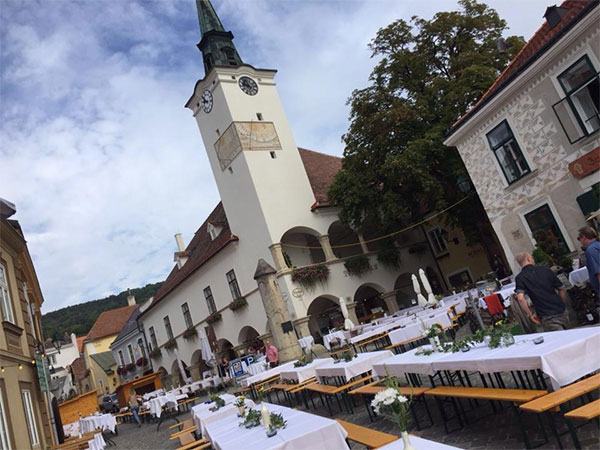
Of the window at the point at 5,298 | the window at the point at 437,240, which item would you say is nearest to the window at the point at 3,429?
the window at the point at 5,298

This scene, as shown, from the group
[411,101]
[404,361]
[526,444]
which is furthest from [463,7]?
[526,444]

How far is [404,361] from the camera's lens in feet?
25.2

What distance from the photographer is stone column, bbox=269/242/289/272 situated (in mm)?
24406

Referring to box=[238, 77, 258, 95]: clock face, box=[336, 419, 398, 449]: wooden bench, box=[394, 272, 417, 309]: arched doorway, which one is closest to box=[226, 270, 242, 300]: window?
box=[394, 272, 417, 309]: arched doorway

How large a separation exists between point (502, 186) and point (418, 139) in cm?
530

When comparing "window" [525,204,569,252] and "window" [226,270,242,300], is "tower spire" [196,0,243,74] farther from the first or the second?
"window" [525,204,569,252]

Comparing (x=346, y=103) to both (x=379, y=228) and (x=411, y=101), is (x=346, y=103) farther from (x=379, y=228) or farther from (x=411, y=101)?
(x=379, y=228)

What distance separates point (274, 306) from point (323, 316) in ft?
22.8

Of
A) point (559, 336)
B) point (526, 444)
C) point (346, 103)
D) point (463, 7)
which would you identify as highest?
point (463, 7)

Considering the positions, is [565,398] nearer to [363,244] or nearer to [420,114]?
[420,114]

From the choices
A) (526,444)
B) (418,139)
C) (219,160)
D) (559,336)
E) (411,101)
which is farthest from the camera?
(219,160)

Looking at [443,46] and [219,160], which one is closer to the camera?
[443,46]

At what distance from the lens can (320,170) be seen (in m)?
30.8

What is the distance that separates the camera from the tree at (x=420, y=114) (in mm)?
21453
